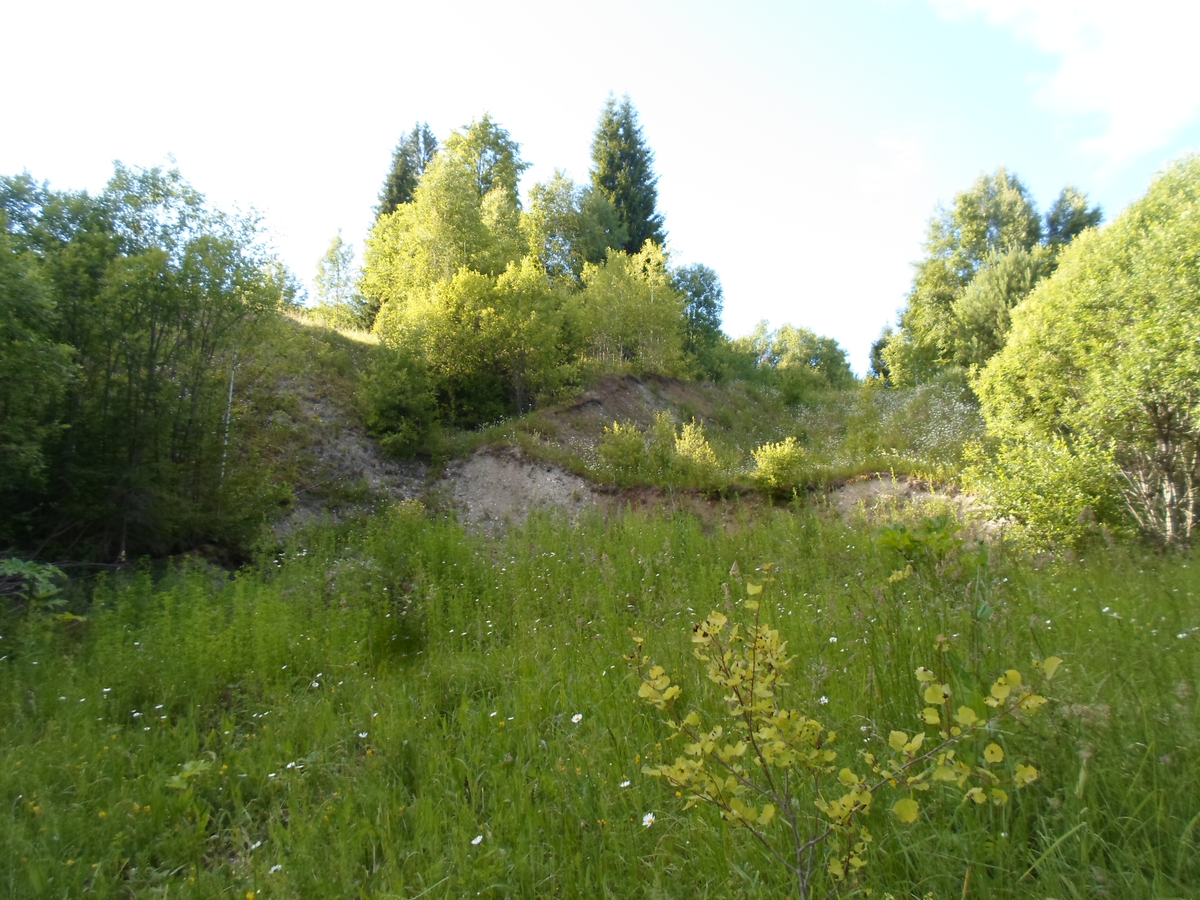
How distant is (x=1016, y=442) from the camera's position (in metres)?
8.76

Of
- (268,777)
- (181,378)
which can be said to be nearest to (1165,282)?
(268,777)

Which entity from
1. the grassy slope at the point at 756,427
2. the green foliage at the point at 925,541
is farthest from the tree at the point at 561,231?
the green foliage at the point at 925,541

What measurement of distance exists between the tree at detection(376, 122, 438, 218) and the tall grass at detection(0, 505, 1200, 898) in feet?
109

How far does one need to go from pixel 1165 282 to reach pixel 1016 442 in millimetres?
2503

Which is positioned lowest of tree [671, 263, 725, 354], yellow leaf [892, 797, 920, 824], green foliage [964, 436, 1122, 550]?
yellow leaf [892, 797, 920, 824]

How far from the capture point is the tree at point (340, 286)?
104 ft

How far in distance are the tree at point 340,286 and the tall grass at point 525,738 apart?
90.7ft

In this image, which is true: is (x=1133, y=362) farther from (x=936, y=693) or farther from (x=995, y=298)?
(x=995, y=298)

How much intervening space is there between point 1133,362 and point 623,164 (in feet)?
103

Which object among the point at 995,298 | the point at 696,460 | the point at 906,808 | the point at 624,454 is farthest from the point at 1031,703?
the point at 995,298

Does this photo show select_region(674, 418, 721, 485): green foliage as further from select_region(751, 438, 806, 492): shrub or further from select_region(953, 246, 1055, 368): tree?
select_region(953, 246, 1055, 368): tree

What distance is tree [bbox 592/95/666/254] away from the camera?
34406mm

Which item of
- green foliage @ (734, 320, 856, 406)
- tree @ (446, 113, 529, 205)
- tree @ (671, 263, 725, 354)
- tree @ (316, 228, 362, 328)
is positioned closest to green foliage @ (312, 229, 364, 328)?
tree @ (316, 228, 362, 328)

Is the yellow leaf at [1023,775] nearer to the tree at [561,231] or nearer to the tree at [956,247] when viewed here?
the tree at [561,231]
